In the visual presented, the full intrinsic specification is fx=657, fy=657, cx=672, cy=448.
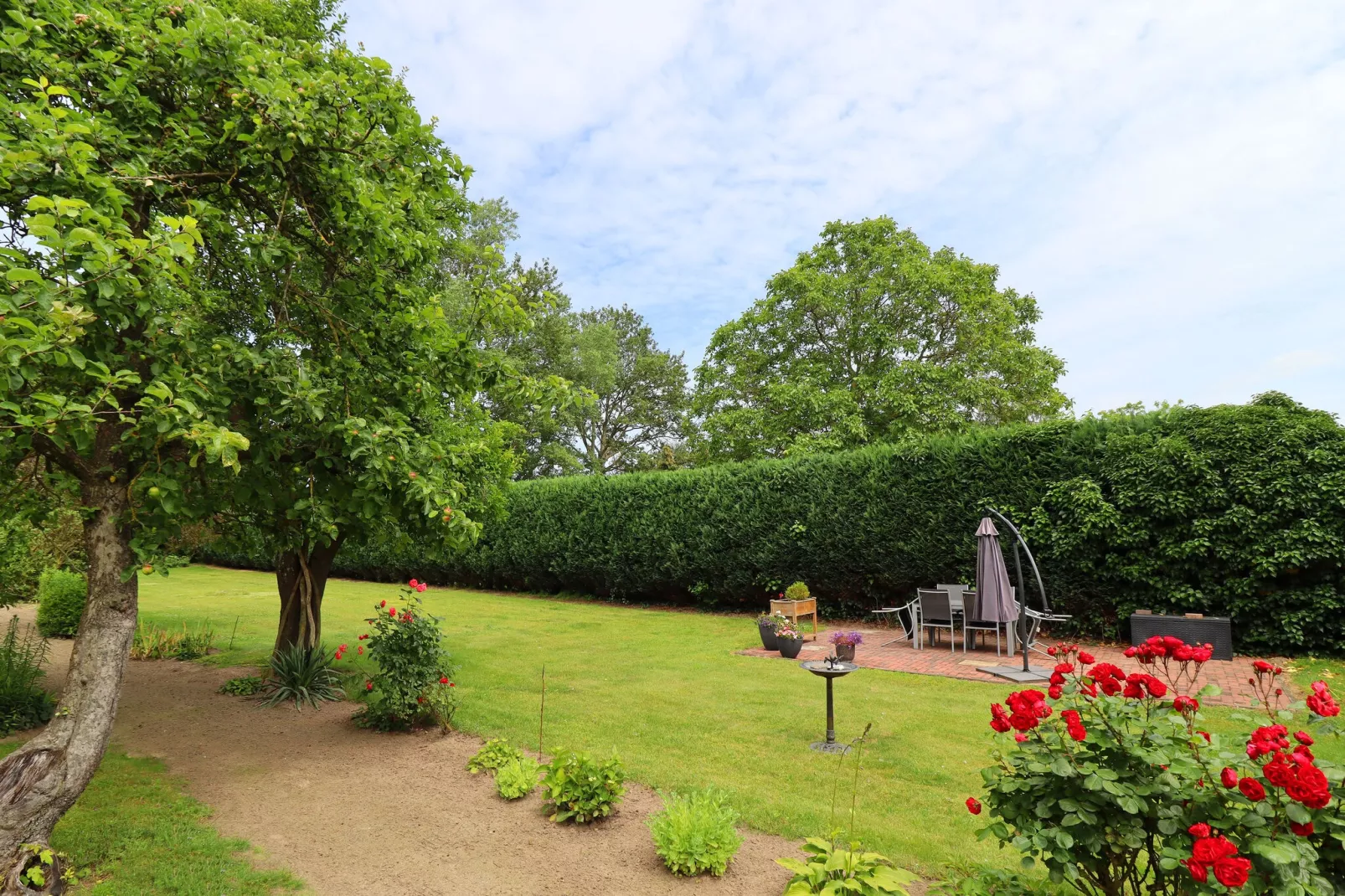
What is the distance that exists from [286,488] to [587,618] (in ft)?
30.4

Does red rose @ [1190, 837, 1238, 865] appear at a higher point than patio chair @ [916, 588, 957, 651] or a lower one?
lower

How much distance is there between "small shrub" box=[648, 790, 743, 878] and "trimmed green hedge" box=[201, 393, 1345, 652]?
3237 mm

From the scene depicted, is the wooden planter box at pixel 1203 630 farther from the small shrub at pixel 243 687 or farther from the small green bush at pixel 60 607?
the small green bush at pixel 60 607

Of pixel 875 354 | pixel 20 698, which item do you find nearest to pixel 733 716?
pixel 20 698

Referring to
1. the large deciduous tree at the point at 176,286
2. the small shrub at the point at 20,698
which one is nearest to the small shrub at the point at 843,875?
the large deciduous tree at the point at 176,286

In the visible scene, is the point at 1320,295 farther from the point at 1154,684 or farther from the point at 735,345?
the point at 735,345

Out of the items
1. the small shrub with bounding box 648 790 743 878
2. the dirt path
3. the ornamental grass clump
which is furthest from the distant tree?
the ornamental grass clump

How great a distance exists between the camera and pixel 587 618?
13.3 metres

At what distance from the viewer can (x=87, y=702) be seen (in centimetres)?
360

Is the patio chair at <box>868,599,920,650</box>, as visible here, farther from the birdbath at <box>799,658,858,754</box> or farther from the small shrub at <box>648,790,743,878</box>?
the small shrub at <box>648,790,743,878</box>

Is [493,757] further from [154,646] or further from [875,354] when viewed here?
[875,354]

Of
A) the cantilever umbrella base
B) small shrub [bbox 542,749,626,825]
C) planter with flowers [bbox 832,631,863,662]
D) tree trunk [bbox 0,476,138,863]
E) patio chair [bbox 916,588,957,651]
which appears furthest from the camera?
patio chair [bbox 916,588,957,651]

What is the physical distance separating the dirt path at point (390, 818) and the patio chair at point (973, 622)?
6248 millimetres

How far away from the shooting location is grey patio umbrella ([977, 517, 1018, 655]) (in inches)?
332
